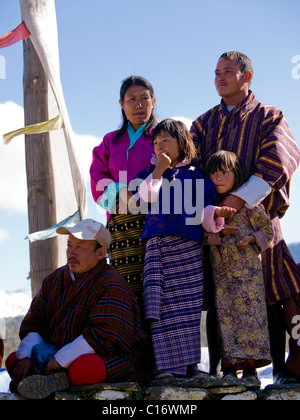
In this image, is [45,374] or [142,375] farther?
[142,375]

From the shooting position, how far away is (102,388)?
318 centimetres

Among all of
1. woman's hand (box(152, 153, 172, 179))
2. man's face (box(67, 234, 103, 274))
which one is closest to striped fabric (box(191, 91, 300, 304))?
woman's hand (box(152, 153, 172, 179))

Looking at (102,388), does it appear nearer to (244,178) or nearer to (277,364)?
(277,364)

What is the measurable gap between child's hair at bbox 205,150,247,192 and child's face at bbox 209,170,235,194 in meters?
0.02

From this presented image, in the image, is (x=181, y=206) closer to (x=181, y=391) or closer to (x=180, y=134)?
(x=180, y=134)

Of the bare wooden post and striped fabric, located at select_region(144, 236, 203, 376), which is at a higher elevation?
the bare wooden post

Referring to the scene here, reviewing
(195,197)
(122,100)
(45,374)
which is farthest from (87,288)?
(122,100)

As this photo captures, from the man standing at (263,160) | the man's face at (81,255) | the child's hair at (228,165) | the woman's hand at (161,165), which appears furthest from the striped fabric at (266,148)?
the man's face at (81,255)

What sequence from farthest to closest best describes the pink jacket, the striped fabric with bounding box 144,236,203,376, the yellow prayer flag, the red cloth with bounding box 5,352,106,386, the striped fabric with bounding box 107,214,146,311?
the yellow prayer flag, the pink jacket, the striped fabric with bounding box 107,214,146,311, the striped fabric with bounding box 144,236,203,376, the red cloth with bounding box 5,352,106,386

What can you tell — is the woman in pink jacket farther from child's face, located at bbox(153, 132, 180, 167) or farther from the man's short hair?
the man's short hair

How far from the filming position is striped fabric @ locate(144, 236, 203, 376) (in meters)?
3.47

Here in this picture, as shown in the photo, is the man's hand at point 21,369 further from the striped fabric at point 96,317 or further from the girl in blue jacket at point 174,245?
the girl in blue jacket at point 174,245

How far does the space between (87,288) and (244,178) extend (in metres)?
1.26

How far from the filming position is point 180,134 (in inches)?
149
